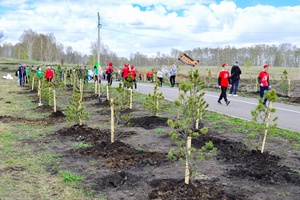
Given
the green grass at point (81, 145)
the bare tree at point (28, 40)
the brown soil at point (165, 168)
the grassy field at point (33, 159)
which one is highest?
the bare tree at point (28, 40)

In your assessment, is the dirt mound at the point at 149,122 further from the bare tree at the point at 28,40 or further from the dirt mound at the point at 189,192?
the bare tree at the point at 28,40

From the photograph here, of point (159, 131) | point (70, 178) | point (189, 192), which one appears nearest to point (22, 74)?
point (159, 131)

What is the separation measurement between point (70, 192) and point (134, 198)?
100 cm

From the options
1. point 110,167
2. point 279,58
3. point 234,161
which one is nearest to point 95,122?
point 110,167

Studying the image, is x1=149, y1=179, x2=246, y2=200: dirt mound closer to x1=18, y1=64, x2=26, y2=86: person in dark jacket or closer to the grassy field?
the grassy field

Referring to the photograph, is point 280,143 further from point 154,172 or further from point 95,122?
point 95,122

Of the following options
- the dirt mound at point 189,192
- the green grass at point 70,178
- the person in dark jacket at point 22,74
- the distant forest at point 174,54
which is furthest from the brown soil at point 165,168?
the distant forest at point 174,54

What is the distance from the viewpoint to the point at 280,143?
7711 millimetres

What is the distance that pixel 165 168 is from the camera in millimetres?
5879

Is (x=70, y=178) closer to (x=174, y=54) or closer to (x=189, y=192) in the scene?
(x=189, y=192)

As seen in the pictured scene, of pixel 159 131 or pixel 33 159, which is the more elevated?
pixel 159 131

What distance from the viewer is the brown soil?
4.71 meters

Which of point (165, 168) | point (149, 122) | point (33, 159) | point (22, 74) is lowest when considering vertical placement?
point (33, 159)

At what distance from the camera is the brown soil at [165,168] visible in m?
4.71
